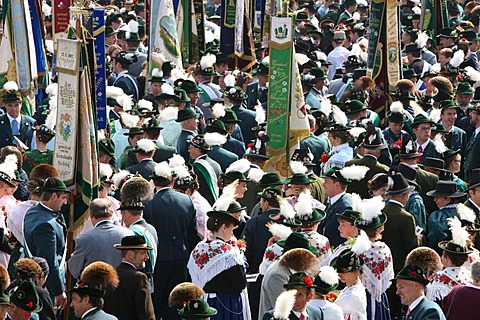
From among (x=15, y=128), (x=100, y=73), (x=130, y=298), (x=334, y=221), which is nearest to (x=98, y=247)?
(x=130, y=298)

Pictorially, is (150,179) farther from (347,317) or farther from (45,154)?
(347,317)

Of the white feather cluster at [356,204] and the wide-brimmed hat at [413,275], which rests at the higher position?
the wide-brimmed hat at [413,275]

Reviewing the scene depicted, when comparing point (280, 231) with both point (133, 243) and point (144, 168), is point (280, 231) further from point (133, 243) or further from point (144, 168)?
point (144, 168)

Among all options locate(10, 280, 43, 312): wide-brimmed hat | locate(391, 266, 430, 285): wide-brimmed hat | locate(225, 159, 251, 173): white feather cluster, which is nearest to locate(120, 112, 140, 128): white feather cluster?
locate(225, 159, 251, 173): white feather cluster

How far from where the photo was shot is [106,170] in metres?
12.3

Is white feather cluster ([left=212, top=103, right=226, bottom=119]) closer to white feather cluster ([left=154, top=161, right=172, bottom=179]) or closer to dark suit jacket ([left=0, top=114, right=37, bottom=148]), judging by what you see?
dark suit jacket ([left=0, top=114, right=37, bottom=148])

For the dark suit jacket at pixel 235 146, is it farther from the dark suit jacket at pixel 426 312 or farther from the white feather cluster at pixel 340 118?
the dark suit jacket at pixel 426 312

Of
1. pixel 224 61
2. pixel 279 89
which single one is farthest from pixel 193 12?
pixel 279 89

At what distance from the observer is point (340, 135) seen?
45.9 feet

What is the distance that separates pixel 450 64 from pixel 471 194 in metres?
7.52

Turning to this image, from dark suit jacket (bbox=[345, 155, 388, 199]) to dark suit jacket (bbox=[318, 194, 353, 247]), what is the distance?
951 mm

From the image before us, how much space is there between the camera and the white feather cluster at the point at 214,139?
13422 mm

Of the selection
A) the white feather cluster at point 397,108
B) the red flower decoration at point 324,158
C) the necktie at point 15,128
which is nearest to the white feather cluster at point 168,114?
the necktie at point 15,128

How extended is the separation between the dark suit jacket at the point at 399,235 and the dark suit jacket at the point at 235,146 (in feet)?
11.8
